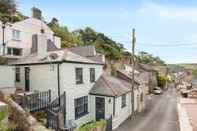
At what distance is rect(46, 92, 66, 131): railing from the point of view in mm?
16311

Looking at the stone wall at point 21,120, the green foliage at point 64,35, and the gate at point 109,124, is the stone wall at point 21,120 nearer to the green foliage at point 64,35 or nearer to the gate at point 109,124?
the gate at point 109,124

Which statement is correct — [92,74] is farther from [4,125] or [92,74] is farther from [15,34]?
[4,125]

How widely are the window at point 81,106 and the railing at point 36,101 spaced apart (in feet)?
9.87

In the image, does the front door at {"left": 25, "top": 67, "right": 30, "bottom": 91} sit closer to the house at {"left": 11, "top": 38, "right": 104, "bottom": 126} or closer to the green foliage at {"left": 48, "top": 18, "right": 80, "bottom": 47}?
the house at {"left": 11, "top": 38, "right": 104, "bottom": 126}

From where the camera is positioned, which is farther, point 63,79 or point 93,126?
point 63,79

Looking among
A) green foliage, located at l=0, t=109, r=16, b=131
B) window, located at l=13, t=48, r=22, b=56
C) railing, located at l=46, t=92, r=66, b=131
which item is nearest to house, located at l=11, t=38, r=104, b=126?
railing, located at l=46, t=92, r=66, b=131

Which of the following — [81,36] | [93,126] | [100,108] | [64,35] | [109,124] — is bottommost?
[109,124]

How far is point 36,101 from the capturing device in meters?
17.3

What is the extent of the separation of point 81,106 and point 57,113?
5213mm

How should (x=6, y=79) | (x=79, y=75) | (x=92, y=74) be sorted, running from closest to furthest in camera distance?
(x=6, y=79) < (x=79, y=75) < (x=92, y=74)

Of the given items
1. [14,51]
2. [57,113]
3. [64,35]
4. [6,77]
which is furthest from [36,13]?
[57,113]

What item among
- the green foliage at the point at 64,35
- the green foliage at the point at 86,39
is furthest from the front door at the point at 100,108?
the green foliage at the point at 64,35

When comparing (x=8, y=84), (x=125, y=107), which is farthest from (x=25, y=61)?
(x=125, y=107)

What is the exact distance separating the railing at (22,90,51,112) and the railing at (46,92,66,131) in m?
0.59
